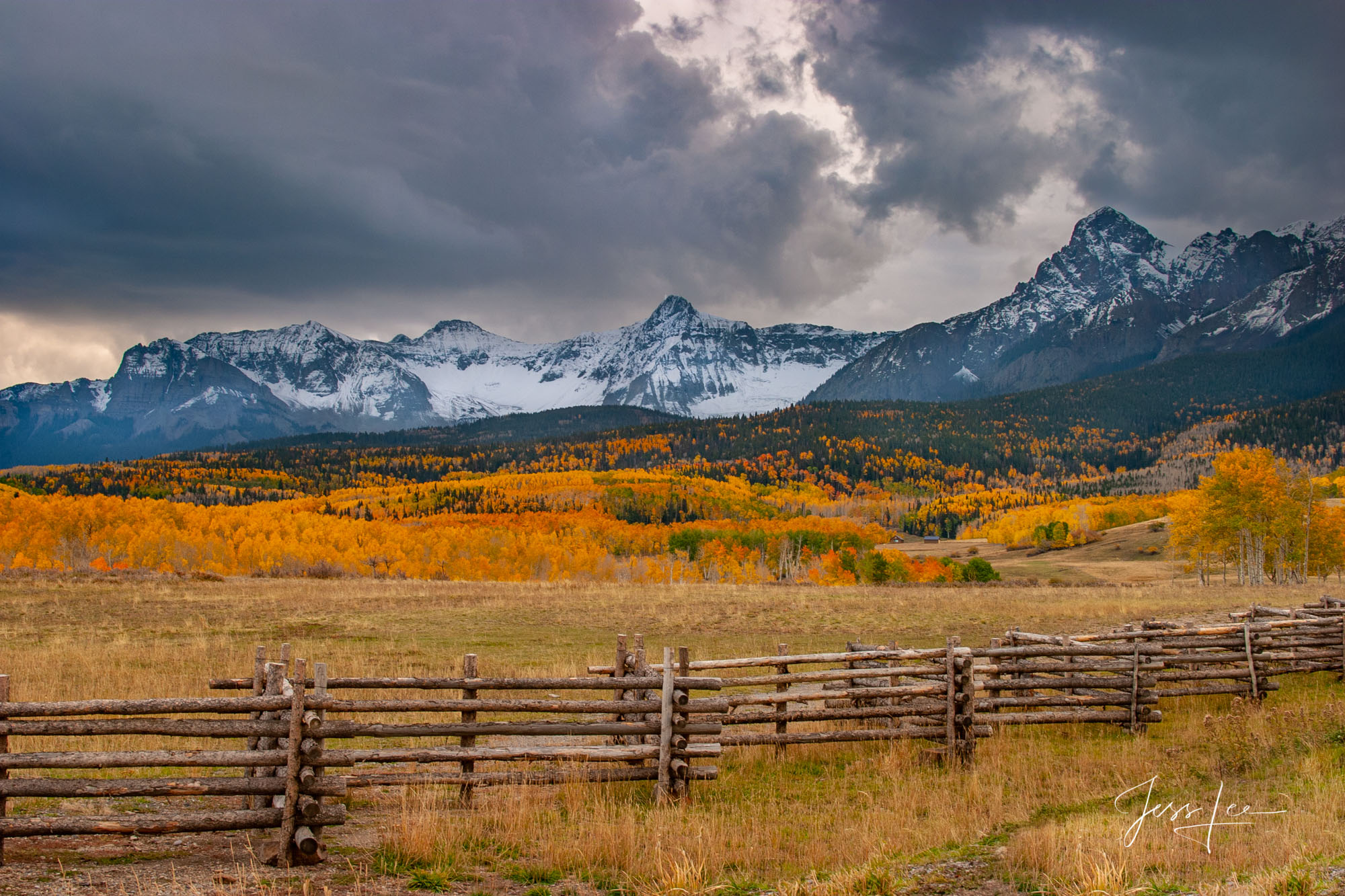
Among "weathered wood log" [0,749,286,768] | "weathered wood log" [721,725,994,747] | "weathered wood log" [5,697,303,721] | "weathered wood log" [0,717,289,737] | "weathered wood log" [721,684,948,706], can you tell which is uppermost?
"weathered wood log" [5,697,303,721]

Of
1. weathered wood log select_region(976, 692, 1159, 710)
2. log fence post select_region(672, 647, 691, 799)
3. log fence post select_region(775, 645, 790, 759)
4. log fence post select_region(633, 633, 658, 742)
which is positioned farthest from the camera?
weathered wood log select_region(976, 692, 1159, 710)

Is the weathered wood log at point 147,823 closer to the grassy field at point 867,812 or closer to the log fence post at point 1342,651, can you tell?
the grassy field at point 867,812

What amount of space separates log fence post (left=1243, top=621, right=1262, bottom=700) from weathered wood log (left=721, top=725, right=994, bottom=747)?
7.96 metres

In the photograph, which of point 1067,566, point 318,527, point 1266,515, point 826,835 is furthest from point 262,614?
point 1067,566

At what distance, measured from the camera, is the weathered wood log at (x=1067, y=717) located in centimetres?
1506

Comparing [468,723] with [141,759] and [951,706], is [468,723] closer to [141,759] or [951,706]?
[141,759]

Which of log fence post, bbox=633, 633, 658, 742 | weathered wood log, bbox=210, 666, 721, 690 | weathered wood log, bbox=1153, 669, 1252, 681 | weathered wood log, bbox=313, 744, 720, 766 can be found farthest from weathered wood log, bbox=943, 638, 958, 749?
weathered wood log, bbox=1153, 669, 1252, 681

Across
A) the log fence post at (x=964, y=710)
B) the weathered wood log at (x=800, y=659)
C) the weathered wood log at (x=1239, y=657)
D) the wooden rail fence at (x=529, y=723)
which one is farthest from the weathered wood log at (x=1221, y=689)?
the weathered wood log at (x=800, y=659)

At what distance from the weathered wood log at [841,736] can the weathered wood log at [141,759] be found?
6.88 metres

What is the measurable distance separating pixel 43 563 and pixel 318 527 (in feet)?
104

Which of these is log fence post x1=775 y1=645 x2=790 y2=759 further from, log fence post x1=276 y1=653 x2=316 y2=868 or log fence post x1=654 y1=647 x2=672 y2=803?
log fence post x1=276 y1=653 x2=316 y2=868

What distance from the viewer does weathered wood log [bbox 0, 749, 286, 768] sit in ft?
28.0

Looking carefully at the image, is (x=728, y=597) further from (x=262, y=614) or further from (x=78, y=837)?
(x=78, y=837)

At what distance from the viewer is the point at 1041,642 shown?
1717 centimetres
